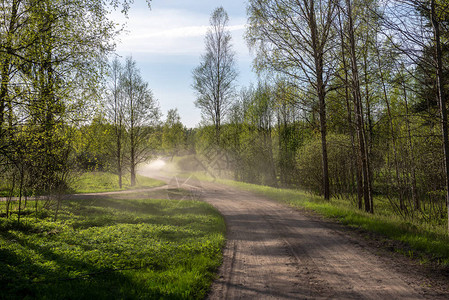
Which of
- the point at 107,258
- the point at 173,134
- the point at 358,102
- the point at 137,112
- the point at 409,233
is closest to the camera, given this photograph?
the point at 107,258

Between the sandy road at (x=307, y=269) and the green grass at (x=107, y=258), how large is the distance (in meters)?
0.58

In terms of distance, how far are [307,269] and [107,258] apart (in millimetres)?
4524

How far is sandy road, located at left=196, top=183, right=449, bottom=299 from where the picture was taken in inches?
172

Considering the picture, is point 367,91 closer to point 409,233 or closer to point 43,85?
point 409,233

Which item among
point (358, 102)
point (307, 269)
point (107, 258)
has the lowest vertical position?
point (307, 269)

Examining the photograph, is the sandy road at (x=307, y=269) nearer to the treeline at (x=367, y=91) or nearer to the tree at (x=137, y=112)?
the treeline at (x=367, y=91)

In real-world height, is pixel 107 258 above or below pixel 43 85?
below

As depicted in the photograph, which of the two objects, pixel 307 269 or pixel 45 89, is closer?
pixel 307 269

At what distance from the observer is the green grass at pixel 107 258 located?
454 cm

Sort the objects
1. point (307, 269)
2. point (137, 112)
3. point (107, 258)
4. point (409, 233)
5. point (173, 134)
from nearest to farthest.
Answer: point (307, 269) → point (107, 258) → point (409, 233) → point (137, 112) → point (173, 134)

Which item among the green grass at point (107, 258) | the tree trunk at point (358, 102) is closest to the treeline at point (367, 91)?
the tree trunk at point (358, 102)

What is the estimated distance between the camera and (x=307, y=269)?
17.9 ft

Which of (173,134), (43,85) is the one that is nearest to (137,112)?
(43,85)

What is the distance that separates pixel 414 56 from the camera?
21.9 feet
